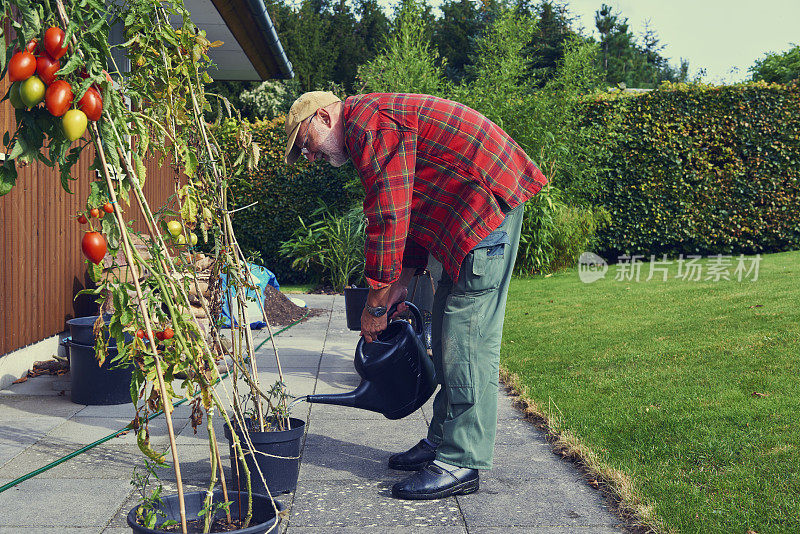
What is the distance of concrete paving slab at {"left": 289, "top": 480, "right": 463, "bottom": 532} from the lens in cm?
254

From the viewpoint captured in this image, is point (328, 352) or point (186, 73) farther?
point (328, 352)

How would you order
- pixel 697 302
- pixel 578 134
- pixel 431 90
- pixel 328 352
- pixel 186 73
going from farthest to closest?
1. pixel 578 134
2. pixel 431 90
3. pixel 697 302
4. pixel 328 352
5. pixel 186 73

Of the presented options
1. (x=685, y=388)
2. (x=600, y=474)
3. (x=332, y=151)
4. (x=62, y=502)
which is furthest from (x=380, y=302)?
(x=685, y=388)

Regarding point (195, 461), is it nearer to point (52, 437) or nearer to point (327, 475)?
point (327, 475)

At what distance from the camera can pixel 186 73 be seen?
2.52 metres

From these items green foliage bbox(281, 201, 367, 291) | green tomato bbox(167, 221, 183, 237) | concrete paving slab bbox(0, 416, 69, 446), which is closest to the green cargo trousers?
green tomato bbox(167, 221, 183, 237)

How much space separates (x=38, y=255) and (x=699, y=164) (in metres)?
10.3

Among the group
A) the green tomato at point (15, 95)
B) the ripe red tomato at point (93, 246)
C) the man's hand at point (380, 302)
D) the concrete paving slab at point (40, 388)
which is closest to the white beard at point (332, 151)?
the man's hand at point (380, 302)

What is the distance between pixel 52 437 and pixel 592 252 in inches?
394

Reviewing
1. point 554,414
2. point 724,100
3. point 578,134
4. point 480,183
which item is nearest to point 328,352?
point 554,414

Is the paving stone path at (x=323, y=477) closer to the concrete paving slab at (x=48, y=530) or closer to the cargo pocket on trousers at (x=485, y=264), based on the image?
the concrete paving slab at (x=48, y=530)

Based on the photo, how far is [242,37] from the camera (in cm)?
778

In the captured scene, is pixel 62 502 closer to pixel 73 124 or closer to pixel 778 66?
pixel 73 124

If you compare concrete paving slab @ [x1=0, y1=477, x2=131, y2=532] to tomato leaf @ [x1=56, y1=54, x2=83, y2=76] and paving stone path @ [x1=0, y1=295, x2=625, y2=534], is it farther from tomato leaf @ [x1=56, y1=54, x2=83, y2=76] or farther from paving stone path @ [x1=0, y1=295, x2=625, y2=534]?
tomato leaf @ [x1=56, y1=54, x2=83, y2=76]
